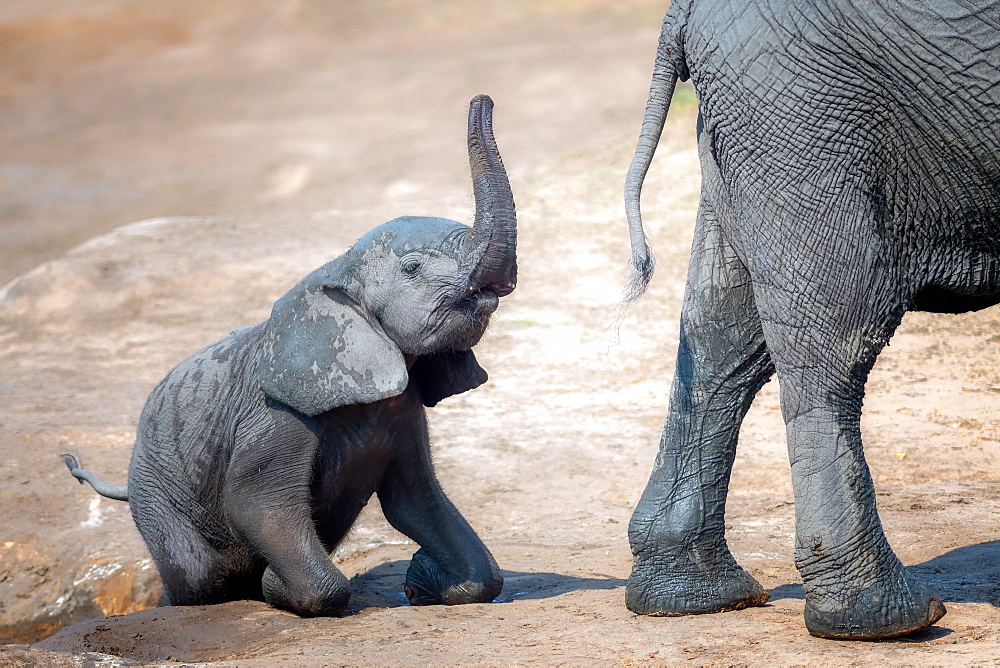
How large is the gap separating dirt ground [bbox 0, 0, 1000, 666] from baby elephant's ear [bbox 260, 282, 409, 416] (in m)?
0.78

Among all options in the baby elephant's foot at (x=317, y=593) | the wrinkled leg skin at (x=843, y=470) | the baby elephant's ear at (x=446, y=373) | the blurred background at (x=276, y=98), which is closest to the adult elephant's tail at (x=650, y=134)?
the wrinkled leg skin at (x=843, y=470)

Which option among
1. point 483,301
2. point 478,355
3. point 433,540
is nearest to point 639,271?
point 483,301

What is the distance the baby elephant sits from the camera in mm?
4312

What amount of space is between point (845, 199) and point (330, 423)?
198 cm

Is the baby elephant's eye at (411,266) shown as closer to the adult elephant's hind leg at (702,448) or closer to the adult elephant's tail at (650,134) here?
the adult elephant's tail at (650,134)

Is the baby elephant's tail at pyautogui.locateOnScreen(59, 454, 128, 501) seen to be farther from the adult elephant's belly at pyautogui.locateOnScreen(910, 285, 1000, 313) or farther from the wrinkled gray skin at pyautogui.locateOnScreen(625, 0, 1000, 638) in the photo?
the adult elephant's belly at pyautogui.locateOnScreen(910, 285, 1000, 313)

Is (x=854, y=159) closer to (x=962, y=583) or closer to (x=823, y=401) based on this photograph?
(x=823, y=401)

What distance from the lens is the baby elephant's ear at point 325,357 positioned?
4.39 m

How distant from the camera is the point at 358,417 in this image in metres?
4.65

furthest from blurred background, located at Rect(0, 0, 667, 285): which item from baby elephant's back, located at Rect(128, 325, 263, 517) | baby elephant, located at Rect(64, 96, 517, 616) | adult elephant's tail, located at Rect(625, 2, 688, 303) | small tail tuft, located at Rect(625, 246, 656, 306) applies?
small tail tuft, located at Rect(625, 246, 656, 306)

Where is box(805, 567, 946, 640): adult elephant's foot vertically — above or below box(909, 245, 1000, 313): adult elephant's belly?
below

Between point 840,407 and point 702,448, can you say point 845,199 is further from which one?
point 702,448

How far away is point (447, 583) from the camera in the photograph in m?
4.83

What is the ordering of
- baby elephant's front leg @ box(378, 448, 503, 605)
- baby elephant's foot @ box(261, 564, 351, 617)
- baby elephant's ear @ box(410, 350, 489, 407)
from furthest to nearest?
baby elephant's front leg @ box(378, 448, 503, 605)
baby elephant's ear @ box(410, 350, 489, 407)
baby elephant's foot @ box(261, 564, 351, 617)
